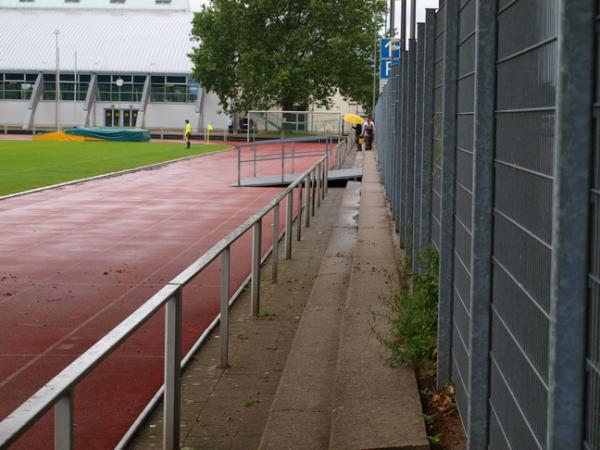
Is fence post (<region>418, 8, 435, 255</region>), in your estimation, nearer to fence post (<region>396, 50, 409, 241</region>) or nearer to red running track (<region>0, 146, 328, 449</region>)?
red running track (<region>0, 146, 328, 449</region>)

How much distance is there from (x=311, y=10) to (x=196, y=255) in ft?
221

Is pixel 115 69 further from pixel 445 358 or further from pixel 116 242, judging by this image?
pixel 445 358

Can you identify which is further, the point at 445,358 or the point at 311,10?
the point at 311,10

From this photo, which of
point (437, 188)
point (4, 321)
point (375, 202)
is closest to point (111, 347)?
point (437, 188)

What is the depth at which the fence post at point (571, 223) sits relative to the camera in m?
2.58

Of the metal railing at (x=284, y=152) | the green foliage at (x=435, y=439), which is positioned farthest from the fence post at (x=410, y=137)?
the metal railing at (x=284, y=152)

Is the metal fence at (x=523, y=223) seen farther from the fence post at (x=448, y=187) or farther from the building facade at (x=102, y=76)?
the building facade at (x=102, y=76)

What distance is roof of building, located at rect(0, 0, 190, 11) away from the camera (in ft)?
341

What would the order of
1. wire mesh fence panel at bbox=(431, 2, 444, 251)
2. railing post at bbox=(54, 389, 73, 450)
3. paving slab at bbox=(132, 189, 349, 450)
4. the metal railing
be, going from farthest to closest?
the metal railing, wire mesh fence panel at bbox=(431, 2, 444, 251), paving slab at bbox=(132, 189, 349, 450), railing post at bbox=(54, 389, 73, 450)

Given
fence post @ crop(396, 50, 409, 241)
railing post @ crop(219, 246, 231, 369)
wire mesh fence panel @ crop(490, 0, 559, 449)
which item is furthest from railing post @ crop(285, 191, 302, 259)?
wire mesh fence panel @ crop(490, 0, 559, 449)

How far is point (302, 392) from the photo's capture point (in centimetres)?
674

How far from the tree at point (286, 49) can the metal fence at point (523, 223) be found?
72462 mm

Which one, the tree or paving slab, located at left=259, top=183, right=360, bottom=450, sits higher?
the tree

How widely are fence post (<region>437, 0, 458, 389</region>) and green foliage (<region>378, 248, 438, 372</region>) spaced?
1.32 feet
